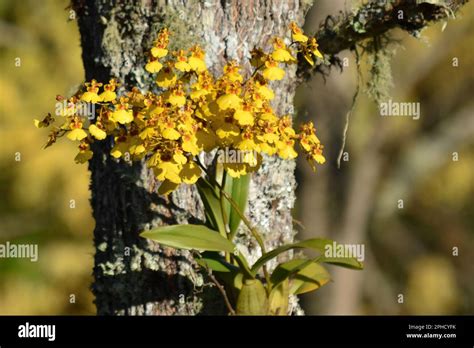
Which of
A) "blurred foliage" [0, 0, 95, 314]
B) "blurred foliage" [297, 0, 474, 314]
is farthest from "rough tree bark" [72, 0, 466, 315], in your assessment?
"blurred foliage" [0, 0, 95, 314]

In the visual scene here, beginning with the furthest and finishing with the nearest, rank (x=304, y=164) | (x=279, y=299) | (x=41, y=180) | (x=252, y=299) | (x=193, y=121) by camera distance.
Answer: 1. (x=41, y=180)
2. (x=304, y=164)
3. (x=279, y=299)
4. (x=252, y=299)
5. (x=193, y=121)

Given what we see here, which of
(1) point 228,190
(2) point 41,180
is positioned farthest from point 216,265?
(2) point 41,180

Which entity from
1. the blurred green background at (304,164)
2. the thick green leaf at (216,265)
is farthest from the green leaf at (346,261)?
the blurred green background at (304,164)

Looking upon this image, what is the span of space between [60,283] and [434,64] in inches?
145

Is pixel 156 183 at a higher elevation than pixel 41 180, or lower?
lower

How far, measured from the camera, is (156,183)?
2783 millimetres

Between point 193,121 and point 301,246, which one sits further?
point 301,246

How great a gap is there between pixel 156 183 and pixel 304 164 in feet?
12.8

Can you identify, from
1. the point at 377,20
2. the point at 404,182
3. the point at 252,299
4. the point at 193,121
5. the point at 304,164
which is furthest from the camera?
the point at 404,182

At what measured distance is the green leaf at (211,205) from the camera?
8.55ft

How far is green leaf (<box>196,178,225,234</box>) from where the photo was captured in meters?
2.61

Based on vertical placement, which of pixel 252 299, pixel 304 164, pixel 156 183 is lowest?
pixel 252 299

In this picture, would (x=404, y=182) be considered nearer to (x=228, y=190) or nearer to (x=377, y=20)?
(x=377, y=20)
